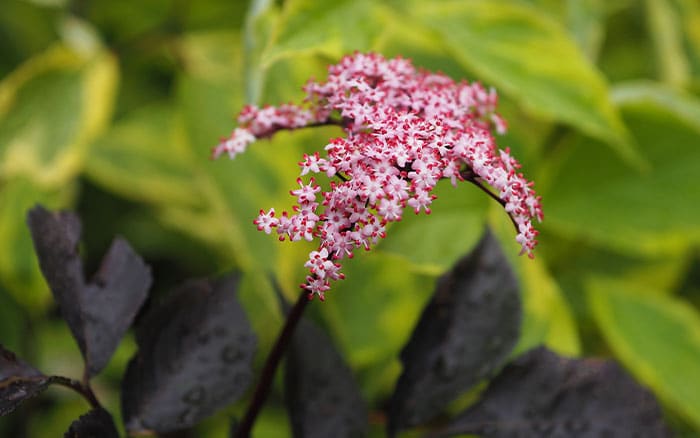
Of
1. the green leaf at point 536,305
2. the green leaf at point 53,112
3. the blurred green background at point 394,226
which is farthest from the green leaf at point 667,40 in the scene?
the green leaf at point 53,112

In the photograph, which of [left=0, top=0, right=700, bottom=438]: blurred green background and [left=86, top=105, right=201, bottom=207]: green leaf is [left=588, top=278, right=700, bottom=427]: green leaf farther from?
[left=86, top=105, right=201, bottom=207]: green leaf

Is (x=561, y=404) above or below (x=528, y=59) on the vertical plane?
below

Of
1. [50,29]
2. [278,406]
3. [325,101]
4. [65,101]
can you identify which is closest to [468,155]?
[325,101]

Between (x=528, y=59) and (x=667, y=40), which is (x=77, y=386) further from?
(x=667, y=40)

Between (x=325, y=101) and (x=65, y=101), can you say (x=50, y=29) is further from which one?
(x=325, y=101)

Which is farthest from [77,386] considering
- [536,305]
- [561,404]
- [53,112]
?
[53,112]

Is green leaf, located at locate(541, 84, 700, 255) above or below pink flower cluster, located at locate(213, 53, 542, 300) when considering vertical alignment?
below

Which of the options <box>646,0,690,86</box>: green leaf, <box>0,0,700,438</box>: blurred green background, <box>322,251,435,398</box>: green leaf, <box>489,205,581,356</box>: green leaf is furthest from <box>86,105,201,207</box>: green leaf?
<box>646,0,690,86</box>: green leaf
